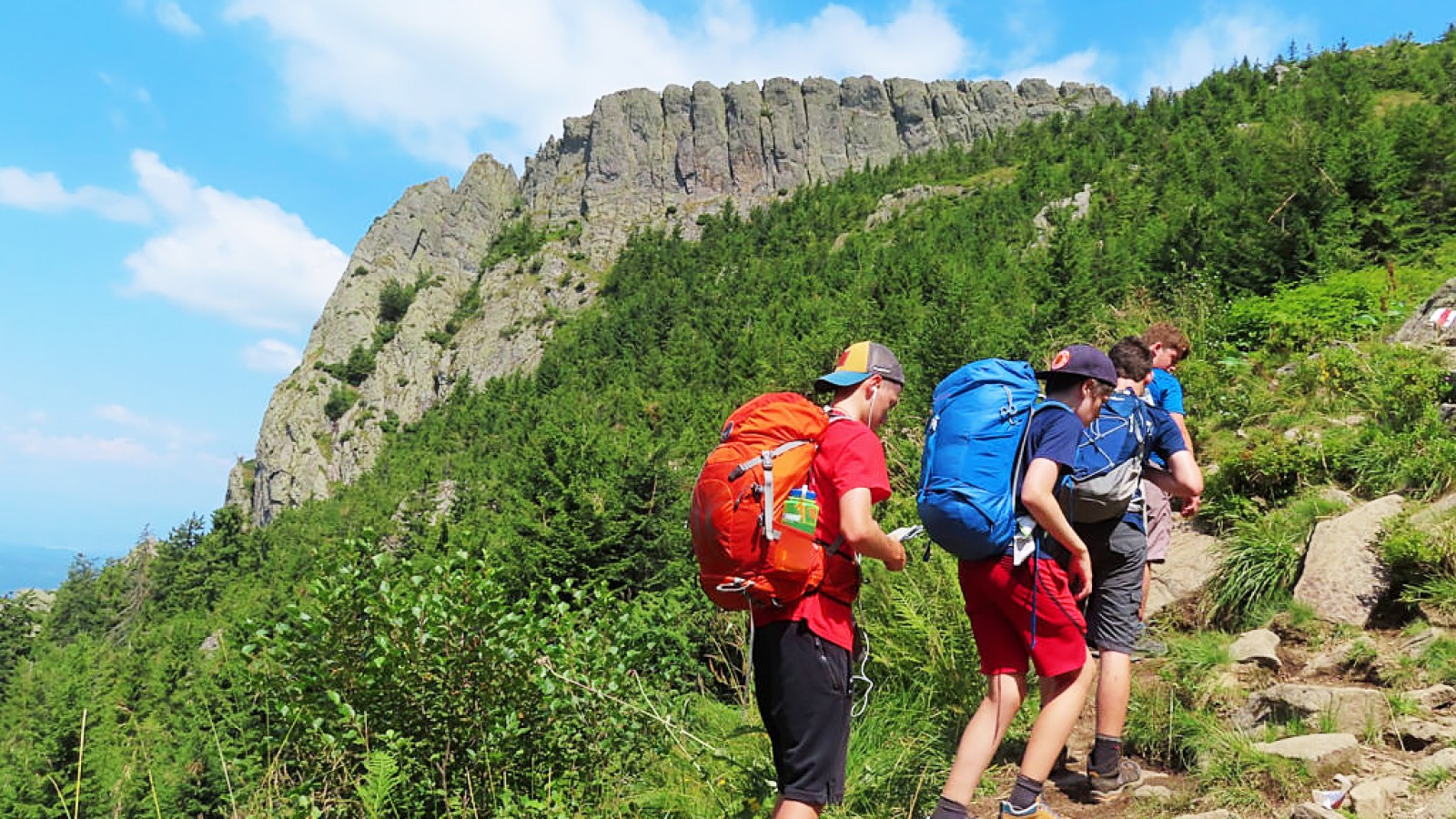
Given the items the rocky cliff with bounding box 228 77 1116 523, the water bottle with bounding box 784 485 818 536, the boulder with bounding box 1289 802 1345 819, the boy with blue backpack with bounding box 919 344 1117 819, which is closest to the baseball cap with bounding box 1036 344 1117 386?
the boy with blue backpack with bounding box 919 344 1117 819

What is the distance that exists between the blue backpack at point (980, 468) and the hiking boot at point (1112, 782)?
1190mm

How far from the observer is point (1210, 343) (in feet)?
29.9

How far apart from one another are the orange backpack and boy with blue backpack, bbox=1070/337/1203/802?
1375mm

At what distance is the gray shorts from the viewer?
3.18m

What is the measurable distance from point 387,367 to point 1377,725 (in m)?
90.1

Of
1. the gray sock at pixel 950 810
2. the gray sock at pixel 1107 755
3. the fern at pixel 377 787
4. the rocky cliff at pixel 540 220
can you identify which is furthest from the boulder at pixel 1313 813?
the rocky cliff at pixel 540 220

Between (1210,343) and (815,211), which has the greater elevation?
(815,211)

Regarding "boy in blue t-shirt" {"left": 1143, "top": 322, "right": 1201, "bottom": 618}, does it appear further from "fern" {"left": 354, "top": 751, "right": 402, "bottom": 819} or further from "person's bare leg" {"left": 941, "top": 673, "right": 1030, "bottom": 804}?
"fern" {"left": 354, "top": 751, "right": 402, "bottom": 819}

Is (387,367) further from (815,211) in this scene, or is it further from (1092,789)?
(1092,789)

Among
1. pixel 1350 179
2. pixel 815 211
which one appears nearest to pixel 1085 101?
pixel 815 211

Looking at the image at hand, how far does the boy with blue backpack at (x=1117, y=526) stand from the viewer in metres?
3.05

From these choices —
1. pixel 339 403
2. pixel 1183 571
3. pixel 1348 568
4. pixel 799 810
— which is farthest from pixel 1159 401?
pixel 339 403

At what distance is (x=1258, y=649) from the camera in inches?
154

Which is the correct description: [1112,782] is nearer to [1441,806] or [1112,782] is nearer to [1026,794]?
[1026,794]
